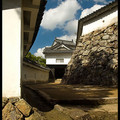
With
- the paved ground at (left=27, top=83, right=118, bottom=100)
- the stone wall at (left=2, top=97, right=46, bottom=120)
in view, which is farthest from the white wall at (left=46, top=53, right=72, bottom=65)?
the stone wall at (left=2, top=97, right=46, bottom=120)

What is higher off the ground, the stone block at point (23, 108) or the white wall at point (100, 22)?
the white wall at point (100, 22)

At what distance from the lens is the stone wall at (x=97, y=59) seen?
774 centimetres

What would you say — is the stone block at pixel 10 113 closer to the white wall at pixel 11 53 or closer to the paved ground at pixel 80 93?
Answer: the white wall at pixel 11 53

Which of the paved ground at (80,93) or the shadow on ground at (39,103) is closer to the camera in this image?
the shadow on ground at (39,103)

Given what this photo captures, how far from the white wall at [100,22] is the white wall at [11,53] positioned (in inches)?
394

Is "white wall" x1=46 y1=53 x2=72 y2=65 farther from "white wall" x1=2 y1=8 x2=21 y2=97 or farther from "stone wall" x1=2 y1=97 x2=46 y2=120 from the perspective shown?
"stone wall" x1=2 y1=97 x2=46 y2=120

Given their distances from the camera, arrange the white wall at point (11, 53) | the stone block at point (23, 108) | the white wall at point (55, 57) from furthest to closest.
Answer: the white wall at point (55, 57) → the white wall at point (11, 53) → the stone block at point (23, 108)

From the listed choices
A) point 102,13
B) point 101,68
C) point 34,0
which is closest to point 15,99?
point 34,0

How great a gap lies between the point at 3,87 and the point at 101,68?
7502 mm

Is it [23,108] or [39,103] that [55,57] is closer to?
A: [39,103]

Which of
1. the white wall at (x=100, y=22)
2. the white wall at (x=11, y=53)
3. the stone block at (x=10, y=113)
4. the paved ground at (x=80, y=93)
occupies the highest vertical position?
the white wall at (x=100, y=22)

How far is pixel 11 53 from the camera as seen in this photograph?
225 cm

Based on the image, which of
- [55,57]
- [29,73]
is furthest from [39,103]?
[55,57]

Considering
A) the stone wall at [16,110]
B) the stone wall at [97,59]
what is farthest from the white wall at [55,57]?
the stone wall at [16,110]
